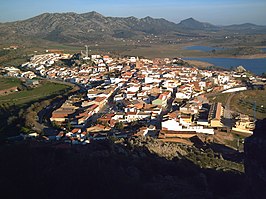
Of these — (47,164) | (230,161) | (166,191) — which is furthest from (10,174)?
(230,161)

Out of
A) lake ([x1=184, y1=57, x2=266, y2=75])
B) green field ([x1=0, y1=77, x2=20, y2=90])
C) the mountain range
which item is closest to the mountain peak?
the mountain range

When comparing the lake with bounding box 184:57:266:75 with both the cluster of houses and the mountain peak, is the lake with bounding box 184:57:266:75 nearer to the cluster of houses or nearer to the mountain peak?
the cluster of houses

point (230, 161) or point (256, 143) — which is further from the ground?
point (256, 143)

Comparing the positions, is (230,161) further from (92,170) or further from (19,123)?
(19,123)

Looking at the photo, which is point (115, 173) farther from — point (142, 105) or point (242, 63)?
point (242, 63)

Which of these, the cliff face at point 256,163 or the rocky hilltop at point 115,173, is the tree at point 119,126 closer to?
the rocky hilltop at point 115,173
